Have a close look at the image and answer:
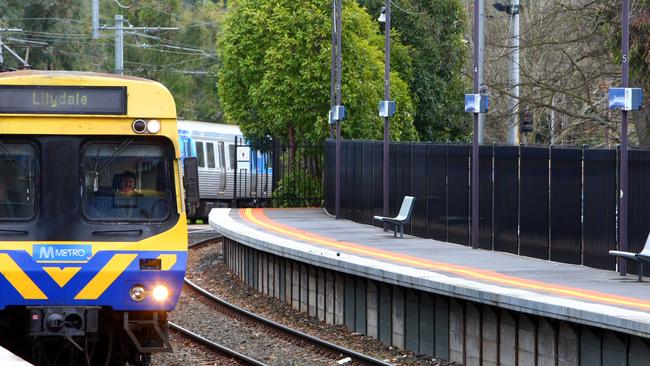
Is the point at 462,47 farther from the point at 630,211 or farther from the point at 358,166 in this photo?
the point at 630,211

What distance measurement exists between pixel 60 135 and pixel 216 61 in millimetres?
67440

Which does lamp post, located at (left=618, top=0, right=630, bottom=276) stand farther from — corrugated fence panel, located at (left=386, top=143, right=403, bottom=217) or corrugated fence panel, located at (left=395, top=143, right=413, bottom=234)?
corrugated fence panel, located at (left=386, top=143, right=403, bottom=217)

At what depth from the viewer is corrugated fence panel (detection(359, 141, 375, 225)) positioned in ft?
94.8

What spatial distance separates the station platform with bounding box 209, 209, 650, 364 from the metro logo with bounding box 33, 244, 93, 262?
14.8ft

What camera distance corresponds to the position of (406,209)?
24.8 meters

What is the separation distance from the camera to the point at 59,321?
1218 centimetres

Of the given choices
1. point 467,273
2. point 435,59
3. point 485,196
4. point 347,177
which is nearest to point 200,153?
point 435,59

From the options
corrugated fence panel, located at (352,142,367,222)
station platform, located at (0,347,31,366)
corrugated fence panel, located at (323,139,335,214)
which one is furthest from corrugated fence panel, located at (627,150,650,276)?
corrugated fence panel, located at (323,139,335,214)

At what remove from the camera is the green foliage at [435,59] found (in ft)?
132

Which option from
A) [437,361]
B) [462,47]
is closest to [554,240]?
[437,361]

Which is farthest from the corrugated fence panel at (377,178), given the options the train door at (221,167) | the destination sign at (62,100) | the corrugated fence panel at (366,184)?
the train door at (221,167)

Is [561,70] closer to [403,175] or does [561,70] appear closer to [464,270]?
[403,175]

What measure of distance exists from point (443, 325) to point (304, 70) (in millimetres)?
19281

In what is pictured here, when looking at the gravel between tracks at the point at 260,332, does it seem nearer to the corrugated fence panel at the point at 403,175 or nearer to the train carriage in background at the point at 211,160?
the corrugated fence panel at the point at 403,175
